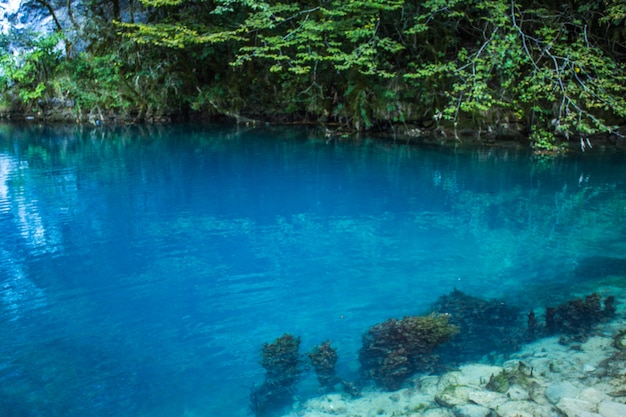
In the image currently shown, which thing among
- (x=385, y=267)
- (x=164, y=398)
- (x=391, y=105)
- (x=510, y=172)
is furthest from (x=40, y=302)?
(x=391, y=105)

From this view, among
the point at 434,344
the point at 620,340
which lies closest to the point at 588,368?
the point at 620,340

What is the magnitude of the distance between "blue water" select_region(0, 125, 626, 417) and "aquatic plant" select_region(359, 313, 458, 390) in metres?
0.20

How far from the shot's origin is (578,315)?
563 centimetres

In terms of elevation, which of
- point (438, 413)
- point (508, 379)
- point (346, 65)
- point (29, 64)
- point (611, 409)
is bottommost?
point (438, 413)

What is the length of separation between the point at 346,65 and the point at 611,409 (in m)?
14.1

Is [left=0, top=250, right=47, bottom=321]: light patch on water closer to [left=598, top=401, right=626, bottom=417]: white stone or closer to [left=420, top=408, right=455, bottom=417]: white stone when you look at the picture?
[left=420, top=408, right=455, bottom=417]: white stone

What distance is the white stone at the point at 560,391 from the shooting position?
404 cm

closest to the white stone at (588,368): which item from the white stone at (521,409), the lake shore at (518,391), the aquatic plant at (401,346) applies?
the lake shore at (518,391)

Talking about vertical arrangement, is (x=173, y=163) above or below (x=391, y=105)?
below

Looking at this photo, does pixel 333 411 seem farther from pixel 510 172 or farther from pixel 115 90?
pixel 115 90

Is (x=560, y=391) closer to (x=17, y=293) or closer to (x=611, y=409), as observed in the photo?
(x=611, y=409)

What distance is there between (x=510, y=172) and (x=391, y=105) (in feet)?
20.9

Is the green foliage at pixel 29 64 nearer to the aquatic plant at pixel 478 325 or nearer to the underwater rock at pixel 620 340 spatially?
the aquatic plant at pixel 478 325

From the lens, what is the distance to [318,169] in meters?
14.1
